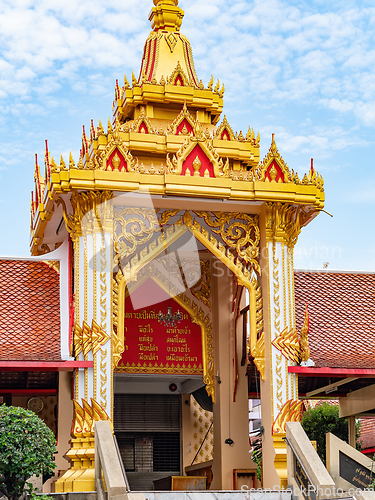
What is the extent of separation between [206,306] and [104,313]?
3.51m

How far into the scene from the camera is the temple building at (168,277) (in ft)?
34.4

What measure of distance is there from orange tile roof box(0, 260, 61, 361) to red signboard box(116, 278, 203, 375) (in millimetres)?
1880

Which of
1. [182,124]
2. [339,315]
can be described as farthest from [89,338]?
[339,315]

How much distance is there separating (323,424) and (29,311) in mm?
12432

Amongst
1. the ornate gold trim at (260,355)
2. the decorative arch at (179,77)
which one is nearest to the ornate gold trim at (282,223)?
the ornate gold trim at (260,355)

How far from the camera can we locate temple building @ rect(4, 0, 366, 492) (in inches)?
412

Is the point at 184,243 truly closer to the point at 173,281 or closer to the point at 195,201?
the point at 173,281

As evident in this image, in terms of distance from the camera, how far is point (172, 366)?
525 inches

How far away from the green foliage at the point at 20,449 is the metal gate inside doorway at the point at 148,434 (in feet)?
21.9

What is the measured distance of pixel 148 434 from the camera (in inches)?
602

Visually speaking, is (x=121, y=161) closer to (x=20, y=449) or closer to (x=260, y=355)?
(x=260, y=355)

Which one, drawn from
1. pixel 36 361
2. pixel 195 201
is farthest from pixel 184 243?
pixel 36 361

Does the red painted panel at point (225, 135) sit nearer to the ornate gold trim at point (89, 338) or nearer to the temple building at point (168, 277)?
the temple building at point (168, 277)

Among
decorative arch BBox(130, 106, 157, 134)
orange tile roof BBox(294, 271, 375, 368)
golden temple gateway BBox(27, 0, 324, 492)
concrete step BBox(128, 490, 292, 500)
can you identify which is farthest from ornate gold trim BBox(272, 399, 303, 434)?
decorative arch BBox(130, 106, 157, 134)
